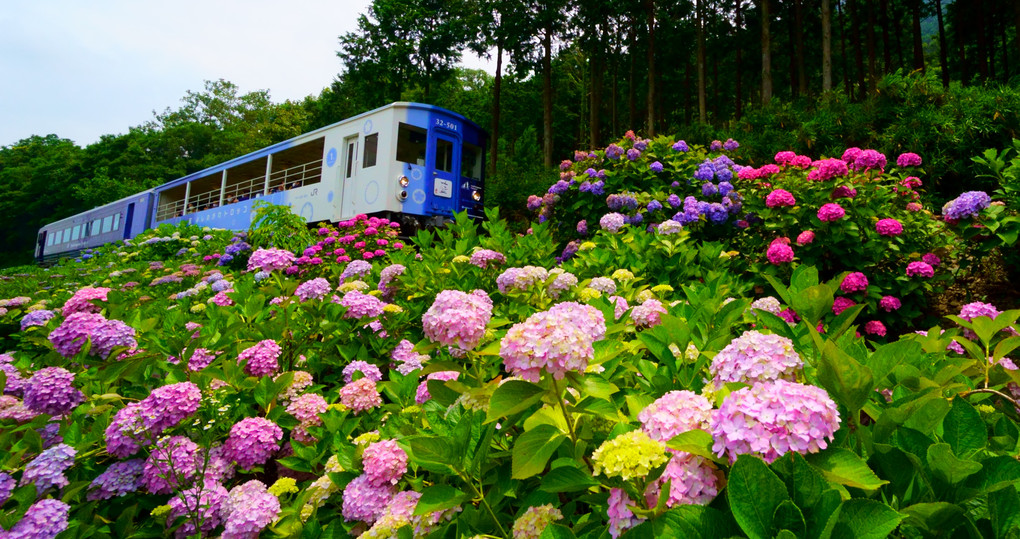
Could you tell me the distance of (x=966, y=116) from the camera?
7715mm

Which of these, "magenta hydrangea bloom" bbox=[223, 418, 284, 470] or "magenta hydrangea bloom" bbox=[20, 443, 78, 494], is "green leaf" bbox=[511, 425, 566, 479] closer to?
"magenta hydrangea bloom" bbox=[223, 418, 284, 470]

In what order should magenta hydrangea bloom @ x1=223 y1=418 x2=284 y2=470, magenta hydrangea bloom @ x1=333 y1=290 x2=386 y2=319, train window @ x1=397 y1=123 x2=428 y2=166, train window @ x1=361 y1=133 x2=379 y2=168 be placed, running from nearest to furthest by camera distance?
magenta hydrangea bloom @ x1=223 y1=418 x2=284 y2=470
magenta hydrangea bloom @ x1=333 y1=290 x2=386 y2=319
train window @ x1=397 y1=123 x2=428 y2=166
train window @ x1=361 y1=133 x2=379 y2=168

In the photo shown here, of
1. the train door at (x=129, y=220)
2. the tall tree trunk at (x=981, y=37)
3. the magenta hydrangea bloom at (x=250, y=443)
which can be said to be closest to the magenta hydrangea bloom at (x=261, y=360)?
the magenta hydrangea bloom at (x=250, y=443)

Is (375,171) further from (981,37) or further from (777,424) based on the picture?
(981,37)

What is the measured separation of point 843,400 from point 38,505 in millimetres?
1991

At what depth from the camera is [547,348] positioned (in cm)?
94

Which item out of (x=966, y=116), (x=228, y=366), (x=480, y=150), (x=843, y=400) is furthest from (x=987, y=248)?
(x=480, y=150)

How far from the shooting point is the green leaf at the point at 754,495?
2.18ft

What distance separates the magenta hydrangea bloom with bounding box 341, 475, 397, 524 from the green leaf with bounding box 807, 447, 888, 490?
0.95m

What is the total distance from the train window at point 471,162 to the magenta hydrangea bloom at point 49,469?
9.70 metres

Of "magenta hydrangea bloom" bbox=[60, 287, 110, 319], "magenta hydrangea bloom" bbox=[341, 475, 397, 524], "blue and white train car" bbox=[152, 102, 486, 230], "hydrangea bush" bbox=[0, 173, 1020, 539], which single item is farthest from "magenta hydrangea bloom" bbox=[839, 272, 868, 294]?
"blue and white train car" bbox=[152, 102, 486, 230]

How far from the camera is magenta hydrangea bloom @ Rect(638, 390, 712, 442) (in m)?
0.86

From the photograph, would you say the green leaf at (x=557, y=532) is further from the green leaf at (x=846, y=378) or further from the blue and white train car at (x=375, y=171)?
the blue and white train car at (x=375, y=171)

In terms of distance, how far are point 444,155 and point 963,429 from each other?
402 inches
